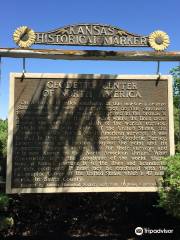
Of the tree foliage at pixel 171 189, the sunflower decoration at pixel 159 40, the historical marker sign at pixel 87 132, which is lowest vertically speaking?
the tree foliage at pixel 171 189

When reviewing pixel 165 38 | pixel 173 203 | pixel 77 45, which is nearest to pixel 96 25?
pixel 77 45

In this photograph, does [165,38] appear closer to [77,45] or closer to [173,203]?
[77,45]

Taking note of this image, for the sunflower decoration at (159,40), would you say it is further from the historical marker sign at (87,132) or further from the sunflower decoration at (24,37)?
the sunflower decoration at (24,37)

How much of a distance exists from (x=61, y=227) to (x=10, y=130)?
3.26 m

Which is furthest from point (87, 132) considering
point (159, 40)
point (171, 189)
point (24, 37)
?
point (159, 40)

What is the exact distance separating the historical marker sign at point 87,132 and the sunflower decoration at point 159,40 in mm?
804

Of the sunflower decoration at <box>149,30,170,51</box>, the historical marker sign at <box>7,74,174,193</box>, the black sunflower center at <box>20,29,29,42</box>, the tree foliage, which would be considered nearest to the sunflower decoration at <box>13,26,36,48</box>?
the black sunflower center at <box>20,29,29,42</box>

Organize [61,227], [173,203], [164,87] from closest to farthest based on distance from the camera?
[173,203]
[164,87]
[61,227]

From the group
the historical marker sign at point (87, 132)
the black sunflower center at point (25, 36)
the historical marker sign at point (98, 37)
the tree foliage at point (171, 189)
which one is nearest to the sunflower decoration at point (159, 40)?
the historical marker sign at point (98, 37)

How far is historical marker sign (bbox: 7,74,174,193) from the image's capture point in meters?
9.62

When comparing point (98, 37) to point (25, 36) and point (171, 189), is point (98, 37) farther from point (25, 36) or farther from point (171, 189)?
point (171, 189)

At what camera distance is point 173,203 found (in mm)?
8711

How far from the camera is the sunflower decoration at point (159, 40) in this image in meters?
10.3

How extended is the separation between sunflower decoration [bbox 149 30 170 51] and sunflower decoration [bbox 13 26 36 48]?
3.07 meters
